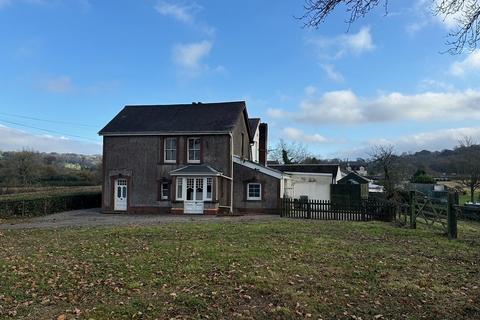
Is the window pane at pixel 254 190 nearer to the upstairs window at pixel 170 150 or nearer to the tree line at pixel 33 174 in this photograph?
the upstairs window at pixel 170 150

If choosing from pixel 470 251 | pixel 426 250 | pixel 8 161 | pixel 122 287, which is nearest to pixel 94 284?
pixel 122 287

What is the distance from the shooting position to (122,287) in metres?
7.82

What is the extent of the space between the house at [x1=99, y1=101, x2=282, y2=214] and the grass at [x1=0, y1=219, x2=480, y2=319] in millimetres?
16780

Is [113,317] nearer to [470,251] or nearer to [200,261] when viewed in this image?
[200,261]

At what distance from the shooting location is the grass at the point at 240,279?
6.61 m

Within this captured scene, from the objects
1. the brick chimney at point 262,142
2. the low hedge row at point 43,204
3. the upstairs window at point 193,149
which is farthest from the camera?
the brick chimney at point 262,142

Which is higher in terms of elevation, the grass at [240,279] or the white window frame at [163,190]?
the white window frame at [163,190]

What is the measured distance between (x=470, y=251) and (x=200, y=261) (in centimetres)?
796

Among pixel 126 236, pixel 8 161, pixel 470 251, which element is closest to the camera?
pixel 470 251

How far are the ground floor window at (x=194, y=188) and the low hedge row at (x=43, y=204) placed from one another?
9.58 meters

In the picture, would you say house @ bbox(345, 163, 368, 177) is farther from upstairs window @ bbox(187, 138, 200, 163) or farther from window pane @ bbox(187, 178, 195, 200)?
window pane @ bbox(187, 178, 195, 200)

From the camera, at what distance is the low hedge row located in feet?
92.5

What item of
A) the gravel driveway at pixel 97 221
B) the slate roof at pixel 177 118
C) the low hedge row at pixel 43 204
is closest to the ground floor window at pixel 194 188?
the slate roof at pixel 177 118

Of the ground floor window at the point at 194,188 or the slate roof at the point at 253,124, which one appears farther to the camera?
the slate roof at the point at 253,124
